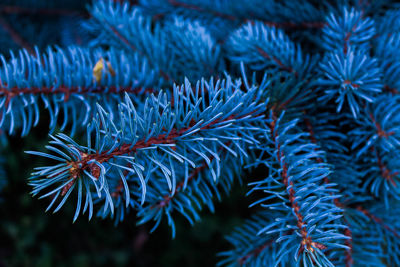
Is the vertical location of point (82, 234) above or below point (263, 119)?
below

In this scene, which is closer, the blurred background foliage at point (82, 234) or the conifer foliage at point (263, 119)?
the conifer foliage at point (263, 119)

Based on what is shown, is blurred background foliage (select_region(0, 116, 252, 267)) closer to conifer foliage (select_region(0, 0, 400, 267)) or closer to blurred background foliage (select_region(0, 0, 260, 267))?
blurred background foliage (select_region(0, 0, 260, 267))

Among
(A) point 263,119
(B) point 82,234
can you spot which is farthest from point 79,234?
(A) point 263,119

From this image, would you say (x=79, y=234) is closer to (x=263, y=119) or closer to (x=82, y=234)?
(x=82, y=234)

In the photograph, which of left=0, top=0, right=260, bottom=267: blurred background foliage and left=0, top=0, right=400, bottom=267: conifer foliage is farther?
left=0, top=0, right=260, bottom=267: blurred background foliage

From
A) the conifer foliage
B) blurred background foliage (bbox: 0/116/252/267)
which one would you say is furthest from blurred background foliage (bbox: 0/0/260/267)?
the conifer foliage

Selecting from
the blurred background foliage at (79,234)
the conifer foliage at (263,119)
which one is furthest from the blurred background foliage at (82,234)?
the conifer foliage at (263,119)

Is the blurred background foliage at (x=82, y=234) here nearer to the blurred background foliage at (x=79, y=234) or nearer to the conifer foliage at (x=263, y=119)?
the blurred background foliage at (x=79, y=234)

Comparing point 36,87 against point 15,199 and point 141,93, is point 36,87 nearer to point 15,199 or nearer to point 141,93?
point 141,93

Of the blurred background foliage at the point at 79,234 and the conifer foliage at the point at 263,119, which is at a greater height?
the conifer foliage at the point at 263,119
